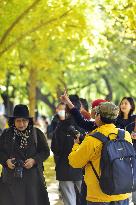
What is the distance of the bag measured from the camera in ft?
18.8

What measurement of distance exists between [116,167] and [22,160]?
2.12m

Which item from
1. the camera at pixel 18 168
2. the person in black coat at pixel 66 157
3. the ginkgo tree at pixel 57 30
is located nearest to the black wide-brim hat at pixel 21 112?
A: the camera at pixel 18 168

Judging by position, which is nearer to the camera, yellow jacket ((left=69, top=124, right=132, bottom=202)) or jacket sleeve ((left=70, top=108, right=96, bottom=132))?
yellow jacket ((left=69, top=124, right=132, bottom=202))

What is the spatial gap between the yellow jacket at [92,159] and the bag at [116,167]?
0.18 ft

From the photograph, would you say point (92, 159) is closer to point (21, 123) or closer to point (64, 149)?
point (21, 123)

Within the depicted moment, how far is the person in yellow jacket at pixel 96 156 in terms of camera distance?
583cm

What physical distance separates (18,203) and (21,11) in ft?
19.6

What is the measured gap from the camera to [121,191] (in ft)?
18.9

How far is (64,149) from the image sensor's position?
852 centimetres

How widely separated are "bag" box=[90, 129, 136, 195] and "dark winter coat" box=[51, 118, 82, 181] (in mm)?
2590

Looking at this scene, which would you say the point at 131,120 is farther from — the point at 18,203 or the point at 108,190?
the point at 108,190

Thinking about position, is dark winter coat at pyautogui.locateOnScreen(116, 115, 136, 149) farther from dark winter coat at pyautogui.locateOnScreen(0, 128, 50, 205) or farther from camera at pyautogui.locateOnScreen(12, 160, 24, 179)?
camera at pyautogui.locateOnScreen(12, 160, 24, 179)

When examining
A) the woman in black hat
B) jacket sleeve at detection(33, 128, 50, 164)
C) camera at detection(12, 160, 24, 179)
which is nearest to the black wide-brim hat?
the woman in black hat

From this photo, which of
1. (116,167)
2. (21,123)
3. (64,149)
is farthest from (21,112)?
(116,167)
